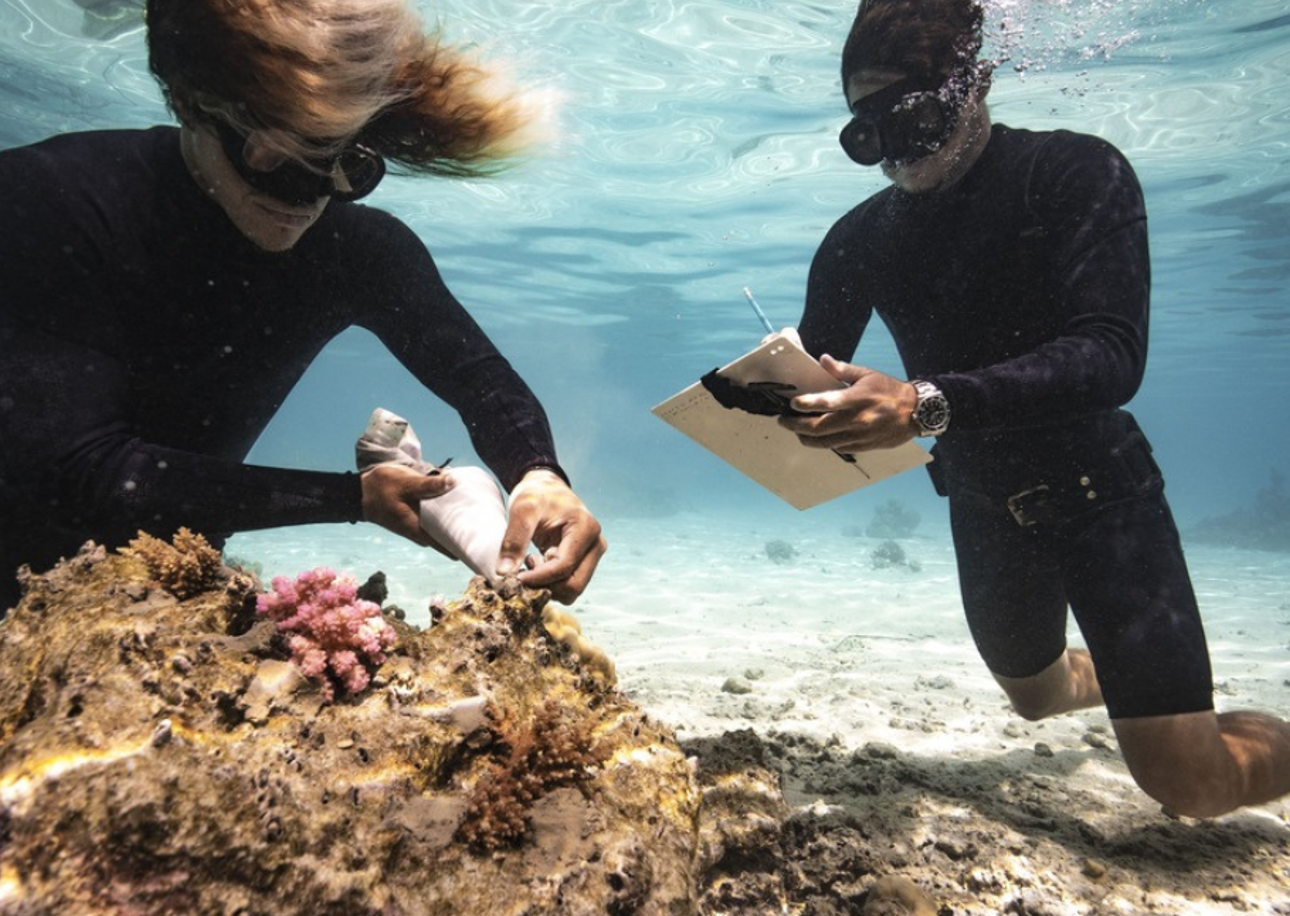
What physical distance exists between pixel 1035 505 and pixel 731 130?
13.7 metres

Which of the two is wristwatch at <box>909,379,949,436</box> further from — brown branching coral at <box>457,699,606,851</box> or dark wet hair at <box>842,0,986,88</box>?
dark wet hair at <box>842,0,986,88</box>

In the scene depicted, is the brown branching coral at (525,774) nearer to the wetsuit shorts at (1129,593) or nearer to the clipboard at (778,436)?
the clipboard at (778,436)

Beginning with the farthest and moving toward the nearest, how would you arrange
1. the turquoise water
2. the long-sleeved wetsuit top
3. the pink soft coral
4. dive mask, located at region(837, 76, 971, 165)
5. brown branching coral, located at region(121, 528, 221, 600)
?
1. the turquoise water
2. dive mask, located at region(837, 76, 971, 165)
3. the long-sleeved wetsuit top
4. brown branching coral, located at region(121, 528, 221, 600)
5. the pink soft coral

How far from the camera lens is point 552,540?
265 cm

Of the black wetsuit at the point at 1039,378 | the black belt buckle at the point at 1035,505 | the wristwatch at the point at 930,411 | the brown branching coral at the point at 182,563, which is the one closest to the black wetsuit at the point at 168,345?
the brown branching coral at the point at 182,563

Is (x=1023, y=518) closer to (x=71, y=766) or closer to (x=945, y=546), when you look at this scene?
(x=71, y=766)

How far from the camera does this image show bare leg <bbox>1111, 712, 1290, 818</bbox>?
333 centimetres

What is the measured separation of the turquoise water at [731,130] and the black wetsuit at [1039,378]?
101 inches

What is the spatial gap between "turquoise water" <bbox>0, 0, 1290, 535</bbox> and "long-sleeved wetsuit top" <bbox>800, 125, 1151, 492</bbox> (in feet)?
8.07

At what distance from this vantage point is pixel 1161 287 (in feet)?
83.5

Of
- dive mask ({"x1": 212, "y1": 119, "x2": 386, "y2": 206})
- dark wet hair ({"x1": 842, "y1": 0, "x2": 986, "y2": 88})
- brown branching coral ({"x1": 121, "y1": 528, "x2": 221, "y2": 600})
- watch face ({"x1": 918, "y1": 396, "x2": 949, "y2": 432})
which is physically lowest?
brown branching coral ({"x1": 121, "y1": 528, "x2": 221, "y2": 600})

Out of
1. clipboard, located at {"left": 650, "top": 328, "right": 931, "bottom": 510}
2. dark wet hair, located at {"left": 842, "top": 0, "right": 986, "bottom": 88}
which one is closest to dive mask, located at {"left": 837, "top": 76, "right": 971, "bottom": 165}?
dark wet hair, located at {"left": 842, "top": 0, "right": 986, "bottom": 88}

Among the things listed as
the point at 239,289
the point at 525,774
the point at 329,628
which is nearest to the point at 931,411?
the point at 525,774

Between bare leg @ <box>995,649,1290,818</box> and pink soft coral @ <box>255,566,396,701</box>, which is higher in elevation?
bare leg @ <box>995,649,1290,818</box>
